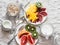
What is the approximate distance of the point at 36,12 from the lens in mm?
1418

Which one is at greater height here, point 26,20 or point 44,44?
point 26,20

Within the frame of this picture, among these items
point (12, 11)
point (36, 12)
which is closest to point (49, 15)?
point (36, 12)

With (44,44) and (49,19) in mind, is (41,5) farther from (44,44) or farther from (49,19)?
(44,44)

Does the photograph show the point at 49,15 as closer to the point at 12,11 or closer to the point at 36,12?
the point at 36,12

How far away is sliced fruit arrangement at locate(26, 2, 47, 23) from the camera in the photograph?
4.58ft

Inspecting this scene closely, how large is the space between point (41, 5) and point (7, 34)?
254mm

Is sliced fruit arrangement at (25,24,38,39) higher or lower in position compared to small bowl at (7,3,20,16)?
lower

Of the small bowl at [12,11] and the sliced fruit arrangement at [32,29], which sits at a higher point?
the small bowl at [12,11]

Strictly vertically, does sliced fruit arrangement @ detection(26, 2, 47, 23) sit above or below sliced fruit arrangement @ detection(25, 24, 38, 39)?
above

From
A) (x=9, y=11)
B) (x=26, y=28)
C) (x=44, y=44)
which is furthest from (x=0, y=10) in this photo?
(x=44, y=44)

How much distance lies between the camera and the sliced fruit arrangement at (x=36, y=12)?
1396 millimetres

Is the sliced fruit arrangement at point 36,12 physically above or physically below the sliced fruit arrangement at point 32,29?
above

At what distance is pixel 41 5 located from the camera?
1441 millimetres

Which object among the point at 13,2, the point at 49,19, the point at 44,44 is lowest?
the point at 44,44
